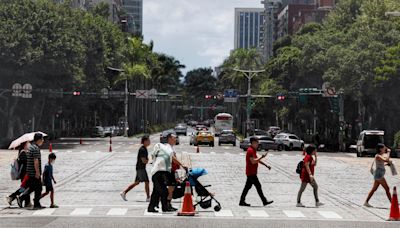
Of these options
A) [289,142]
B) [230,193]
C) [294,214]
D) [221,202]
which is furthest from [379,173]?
[289,142]

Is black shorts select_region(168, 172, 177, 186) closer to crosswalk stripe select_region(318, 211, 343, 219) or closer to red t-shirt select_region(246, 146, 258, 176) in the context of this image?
red t-shirt select_region(246, 146, 258, 176)

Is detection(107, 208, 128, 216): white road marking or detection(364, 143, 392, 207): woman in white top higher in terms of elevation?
detection(364, 143, 392, 207): woman in white top

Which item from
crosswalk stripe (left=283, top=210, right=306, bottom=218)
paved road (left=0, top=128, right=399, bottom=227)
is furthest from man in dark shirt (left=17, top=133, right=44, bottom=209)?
crosswalk stripe (left=283, top=210, right=306, bottom=218)

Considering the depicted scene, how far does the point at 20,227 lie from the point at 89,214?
9.09 feet

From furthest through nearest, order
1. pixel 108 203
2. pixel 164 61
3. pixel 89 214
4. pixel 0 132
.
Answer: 1. pixel 164 61
2. pixel 0 132
3. pixel 108 203
4. pixel 89 214

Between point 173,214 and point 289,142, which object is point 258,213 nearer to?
point 173,214

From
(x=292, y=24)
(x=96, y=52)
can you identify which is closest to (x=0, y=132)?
(x=96, y=52)

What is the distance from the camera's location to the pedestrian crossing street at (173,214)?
61.6ft

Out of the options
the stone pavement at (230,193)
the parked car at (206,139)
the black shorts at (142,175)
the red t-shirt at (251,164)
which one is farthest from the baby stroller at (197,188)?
the parked car at (206,139)

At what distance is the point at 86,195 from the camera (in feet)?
78.8

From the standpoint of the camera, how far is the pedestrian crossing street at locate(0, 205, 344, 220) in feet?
61.6

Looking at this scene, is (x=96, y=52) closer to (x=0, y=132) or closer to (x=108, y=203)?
(x=0, y=132)

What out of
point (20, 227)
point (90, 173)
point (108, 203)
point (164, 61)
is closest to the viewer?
point (20, 227)

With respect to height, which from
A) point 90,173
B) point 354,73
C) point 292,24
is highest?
point 292,24
